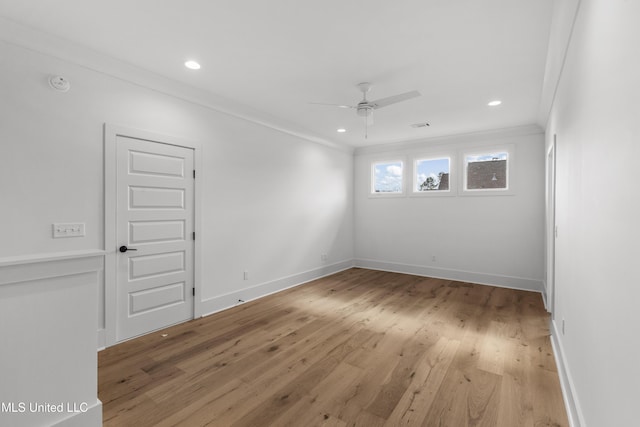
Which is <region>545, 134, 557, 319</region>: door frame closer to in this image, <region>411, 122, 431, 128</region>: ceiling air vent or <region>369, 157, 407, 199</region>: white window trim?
<region>411, 122, 431, 128</region>: ceiling air vent

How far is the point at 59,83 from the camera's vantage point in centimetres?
259

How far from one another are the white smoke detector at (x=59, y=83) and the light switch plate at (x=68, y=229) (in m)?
1.16

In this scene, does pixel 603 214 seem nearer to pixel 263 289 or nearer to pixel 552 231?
pixel 552 231

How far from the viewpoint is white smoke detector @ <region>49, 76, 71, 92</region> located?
2.55 meters

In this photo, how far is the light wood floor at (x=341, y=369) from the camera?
200 cm

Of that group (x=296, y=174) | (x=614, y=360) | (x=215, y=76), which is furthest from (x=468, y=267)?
(x=215, y=76)

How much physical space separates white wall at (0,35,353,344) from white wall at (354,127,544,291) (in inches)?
23.8

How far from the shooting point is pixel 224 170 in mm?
4031

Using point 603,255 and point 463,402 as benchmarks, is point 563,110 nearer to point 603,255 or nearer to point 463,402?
point 603,255

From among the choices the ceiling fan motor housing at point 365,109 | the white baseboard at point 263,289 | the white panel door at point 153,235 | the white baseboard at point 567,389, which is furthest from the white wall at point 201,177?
the white baseboard at point 567,389

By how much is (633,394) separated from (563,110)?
8.11ft

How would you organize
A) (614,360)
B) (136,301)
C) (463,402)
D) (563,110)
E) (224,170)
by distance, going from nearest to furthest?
(614,360) < (463,402) < (563,110) < (136,301) < (224,170)

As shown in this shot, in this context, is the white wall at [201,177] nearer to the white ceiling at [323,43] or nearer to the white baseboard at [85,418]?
the white ceiling at [323,43]

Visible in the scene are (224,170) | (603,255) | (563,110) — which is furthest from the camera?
(224,170)
